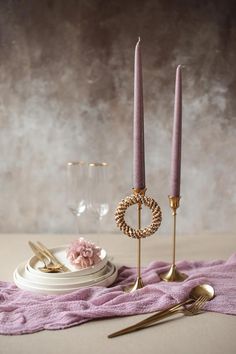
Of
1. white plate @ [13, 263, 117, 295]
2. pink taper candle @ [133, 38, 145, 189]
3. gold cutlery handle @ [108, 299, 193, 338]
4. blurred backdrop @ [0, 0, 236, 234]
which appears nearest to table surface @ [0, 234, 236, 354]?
gold cutlery handle @ [108, 299, 193, 338]

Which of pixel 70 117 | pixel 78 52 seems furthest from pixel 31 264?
pixel 78 52

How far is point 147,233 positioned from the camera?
84cm

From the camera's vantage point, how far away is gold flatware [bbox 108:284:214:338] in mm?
702

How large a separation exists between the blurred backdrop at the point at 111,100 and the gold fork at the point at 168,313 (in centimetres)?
61

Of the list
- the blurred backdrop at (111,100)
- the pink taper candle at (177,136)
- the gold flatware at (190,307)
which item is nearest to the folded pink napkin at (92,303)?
the gold flatware at (190,307)

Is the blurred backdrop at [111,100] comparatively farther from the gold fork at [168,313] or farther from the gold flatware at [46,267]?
the gold fork at [168,313]

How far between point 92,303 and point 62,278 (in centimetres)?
9

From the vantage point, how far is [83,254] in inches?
34.1

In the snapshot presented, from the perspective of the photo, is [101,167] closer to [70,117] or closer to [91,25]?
[70,117]

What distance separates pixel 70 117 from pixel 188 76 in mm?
360

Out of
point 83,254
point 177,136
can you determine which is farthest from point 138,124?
point 83,254

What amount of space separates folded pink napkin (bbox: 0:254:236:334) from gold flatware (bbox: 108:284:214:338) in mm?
11

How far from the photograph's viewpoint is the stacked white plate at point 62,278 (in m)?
0.82

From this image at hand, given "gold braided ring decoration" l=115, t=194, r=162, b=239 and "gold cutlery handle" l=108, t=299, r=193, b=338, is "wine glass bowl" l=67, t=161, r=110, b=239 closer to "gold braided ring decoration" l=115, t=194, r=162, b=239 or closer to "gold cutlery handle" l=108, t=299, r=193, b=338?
"gold braided ring decoration" l=115, t=194, r=162, b=239
